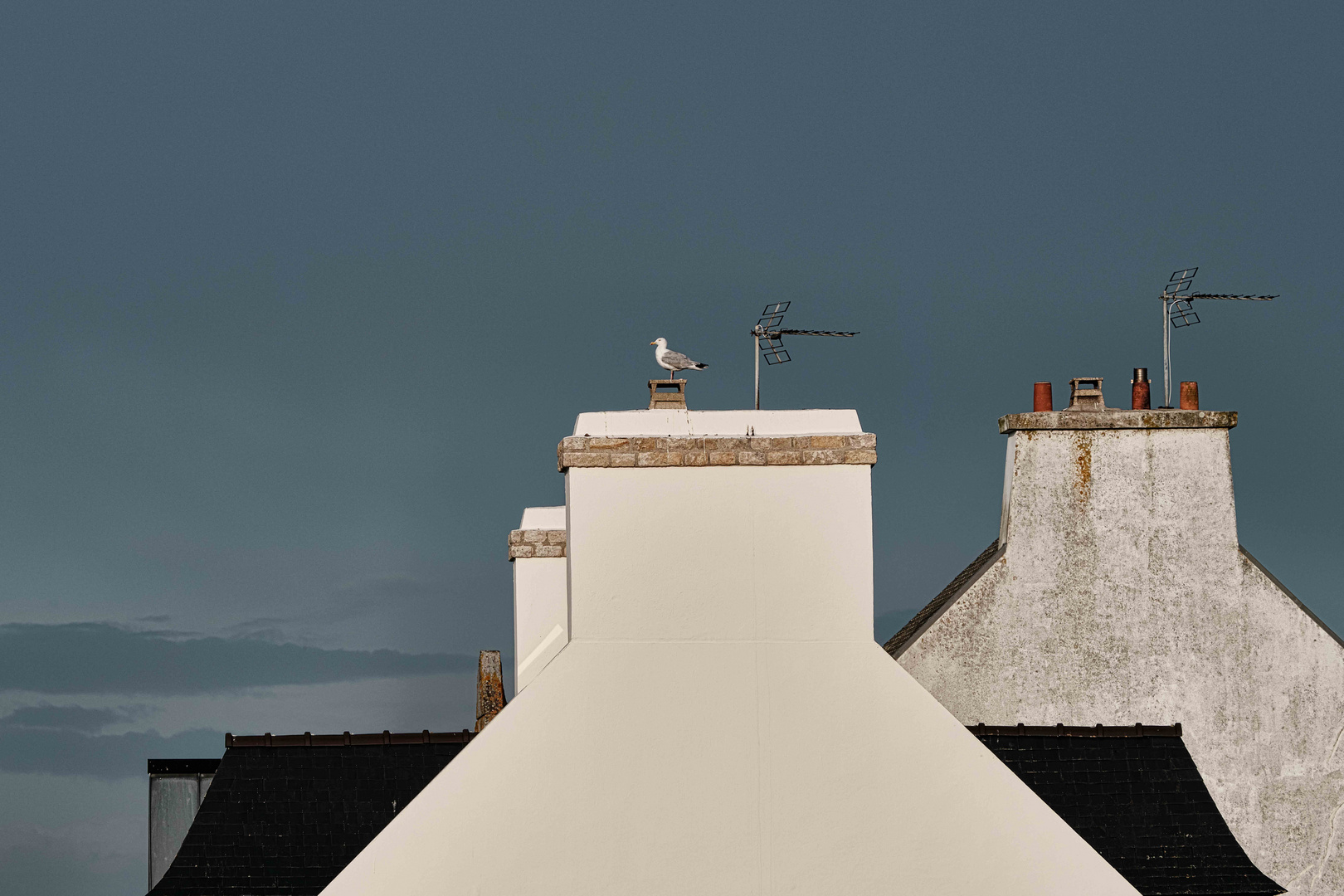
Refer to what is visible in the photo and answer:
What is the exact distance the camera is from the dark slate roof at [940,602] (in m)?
18.0

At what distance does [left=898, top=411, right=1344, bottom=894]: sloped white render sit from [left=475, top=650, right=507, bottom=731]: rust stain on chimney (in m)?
5.82

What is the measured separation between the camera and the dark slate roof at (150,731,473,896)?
43.1ft

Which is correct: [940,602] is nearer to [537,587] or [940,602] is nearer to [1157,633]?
[1157,633]

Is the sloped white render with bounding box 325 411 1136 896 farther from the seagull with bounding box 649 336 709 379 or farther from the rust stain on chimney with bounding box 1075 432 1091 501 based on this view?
the rust stain on chimney with bounding box 1075 432 1091 501

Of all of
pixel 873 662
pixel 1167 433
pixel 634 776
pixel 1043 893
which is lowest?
pixel 1043 893

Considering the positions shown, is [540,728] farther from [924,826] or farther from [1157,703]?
[1157,703]

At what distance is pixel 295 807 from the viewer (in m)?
13.9

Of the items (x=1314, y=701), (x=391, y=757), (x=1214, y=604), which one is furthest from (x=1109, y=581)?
(x=391, y=757)

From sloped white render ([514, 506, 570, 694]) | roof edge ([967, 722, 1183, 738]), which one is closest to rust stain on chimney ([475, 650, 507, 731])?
sloped white render ([514, 506, 570, 694])

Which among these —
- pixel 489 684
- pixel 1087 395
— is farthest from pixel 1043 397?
pixel 489 684

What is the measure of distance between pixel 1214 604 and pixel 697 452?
10.5 meters

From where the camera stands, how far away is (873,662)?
30.9 feet

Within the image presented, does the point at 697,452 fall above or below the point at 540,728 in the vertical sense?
above

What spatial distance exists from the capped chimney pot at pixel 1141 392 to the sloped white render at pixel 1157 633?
49 cm
